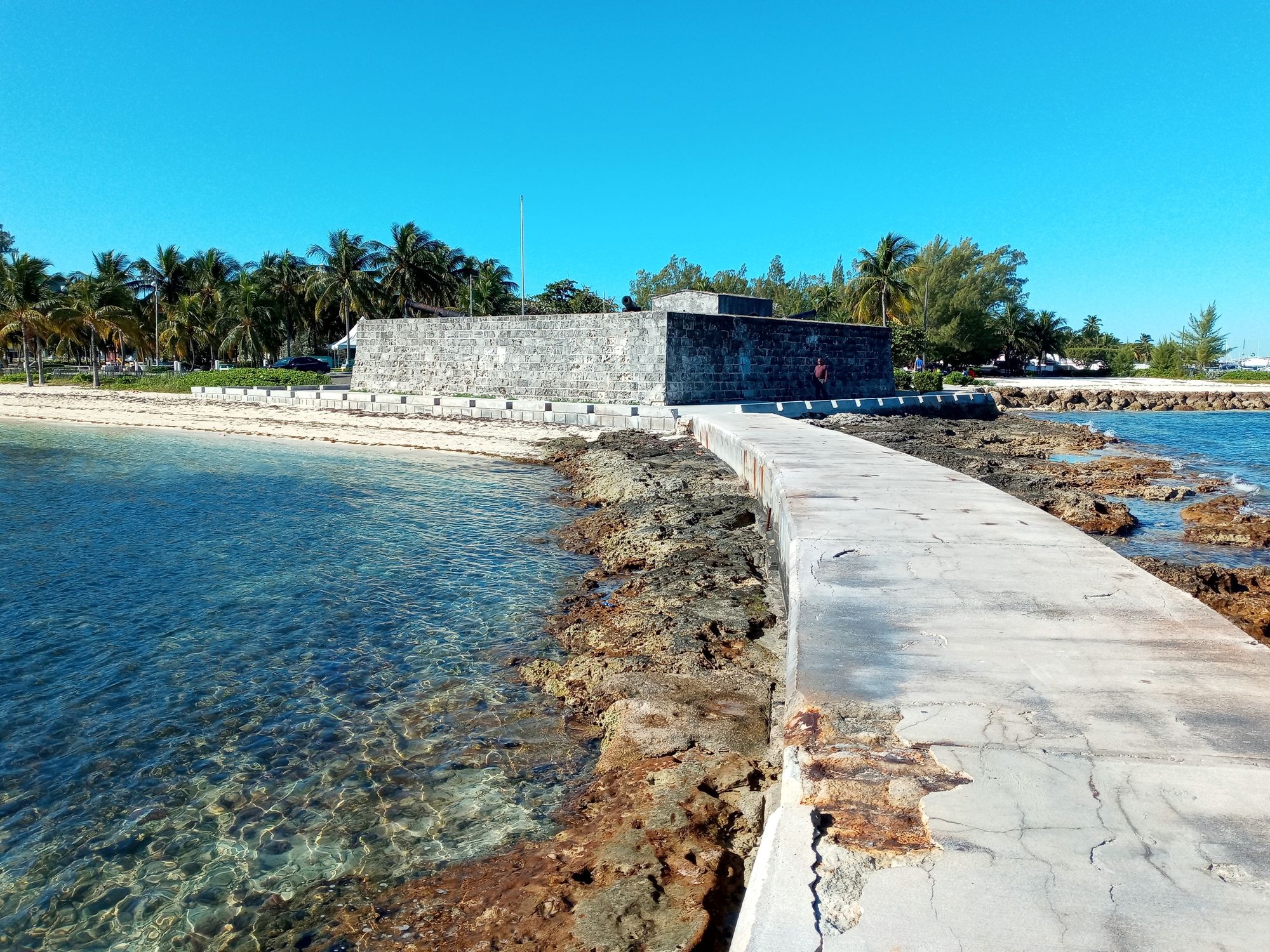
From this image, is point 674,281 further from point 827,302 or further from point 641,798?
point 641,798

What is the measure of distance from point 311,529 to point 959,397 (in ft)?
91.8

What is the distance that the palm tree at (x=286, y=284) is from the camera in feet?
163

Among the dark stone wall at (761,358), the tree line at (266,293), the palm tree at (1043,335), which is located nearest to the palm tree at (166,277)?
the tree line at (266,293)

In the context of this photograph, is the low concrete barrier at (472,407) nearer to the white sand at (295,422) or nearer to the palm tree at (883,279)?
the white sand at (295,422)

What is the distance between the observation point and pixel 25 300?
125ft

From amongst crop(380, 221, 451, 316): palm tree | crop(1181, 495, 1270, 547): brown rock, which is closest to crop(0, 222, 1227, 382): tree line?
crop(380, 221, 451, 316): palm tree

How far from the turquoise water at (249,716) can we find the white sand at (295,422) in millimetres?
8866

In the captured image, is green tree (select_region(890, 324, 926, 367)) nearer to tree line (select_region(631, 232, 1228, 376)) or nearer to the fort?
tree line (select_region(631, 232, 1228, 376))

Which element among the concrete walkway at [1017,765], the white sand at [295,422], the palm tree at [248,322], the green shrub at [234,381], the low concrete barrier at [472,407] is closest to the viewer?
the concrete walkway at [1017,765]

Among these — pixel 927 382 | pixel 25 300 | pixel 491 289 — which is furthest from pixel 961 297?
pixel 25 300

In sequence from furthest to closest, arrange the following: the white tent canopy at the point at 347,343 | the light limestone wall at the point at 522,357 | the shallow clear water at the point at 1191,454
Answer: the white tent canopy at the point at 347,343
the light limestone wall at the point at 522,357
the shallow clear water at the point at 1191,454

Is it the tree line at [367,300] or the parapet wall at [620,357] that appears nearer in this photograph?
the parapet wall at [620,357]

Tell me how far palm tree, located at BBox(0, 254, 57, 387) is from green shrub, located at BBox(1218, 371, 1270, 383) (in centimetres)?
7404

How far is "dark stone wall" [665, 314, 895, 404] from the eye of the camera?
2253 cm
